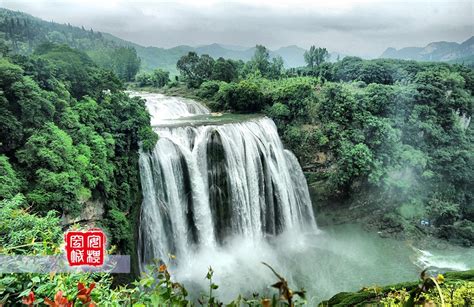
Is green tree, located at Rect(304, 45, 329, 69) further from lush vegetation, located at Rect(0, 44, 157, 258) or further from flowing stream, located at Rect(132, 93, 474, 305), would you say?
lush vegetation, located at Rect(0, 44, 157, 258)

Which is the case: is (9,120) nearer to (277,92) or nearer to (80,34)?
(277,92)

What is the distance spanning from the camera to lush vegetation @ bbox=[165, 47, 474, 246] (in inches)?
559

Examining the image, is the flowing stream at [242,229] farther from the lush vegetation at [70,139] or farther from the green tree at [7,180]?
the green tree at [7,180]

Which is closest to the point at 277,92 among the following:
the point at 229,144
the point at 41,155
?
the point at 229,144

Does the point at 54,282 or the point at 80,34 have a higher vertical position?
the point at 80,34

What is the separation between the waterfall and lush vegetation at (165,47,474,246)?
201 centimetres

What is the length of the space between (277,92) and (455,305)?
1543 centimetres

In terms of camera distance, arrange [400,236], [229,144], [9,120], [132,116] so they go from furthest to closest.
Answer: [400,236] < [229,144] < [132,116] < [9,120]

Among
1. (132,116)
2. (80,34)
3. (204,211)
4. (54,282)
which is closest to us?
(54,282)

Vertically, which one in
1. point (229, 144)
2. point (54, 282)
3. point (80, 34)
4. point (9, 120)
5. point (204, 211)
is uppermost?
point (80, 34)

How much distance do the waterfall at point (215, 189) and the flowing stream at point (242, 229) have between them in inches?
1.3

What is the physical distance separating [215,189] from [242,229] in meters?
1.83

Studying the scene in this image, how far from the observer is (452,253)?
480 inches

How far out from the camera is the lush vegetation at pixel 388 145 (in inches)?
559
